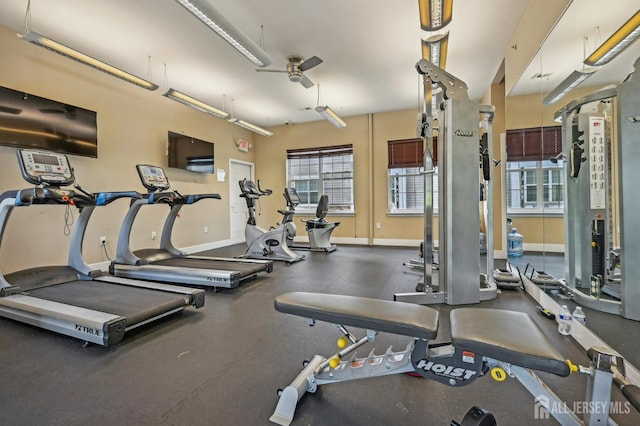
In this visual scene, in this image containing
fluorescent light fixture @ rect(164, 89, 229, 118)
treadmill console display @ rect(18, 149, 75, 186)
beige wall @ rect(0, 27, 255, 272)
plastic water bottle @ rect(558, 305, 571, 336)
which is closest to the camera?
plastic water bottle @ rect(558, 305, 571, 336)

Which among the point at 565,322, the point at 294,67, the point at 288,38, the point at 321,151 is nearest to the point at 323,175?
the point at 321,151

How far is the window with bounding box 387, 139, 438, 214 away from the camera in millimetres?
6680

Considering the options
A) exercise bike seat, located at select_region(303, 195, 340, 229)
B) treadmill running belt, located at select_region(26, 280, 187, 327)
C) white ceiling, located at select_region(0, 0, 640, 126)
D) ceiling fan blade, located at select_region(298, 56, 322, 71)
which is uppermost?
white ceiling, located at select_region(0, 0, 640, 126)

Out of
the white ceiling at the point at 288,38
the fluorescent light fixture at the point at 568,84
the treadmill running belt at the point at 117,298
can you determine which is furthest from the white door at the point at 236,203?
the fluorescent light fixture at the point at 568,84

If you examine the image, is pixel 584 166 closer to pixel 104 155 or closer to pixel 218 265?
pixel 218 265

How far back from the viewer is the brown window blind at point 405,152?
662 centimetres

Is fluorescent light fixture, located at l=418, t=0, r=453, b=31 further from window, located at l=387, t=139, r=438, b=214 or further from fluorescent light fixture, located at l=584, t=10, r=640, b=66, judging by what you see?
window, located at l=387, t=139, r=438, b=214

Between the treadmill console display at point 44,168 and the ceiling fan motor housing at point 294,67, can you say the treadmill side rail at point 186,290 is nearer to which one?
the treadmill console display at point 44,168

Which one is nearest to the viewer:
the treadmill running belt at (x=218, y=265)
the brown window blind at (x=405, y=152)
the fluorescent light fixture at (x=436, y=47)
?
the fluorescent light fixture at (x=436, y=47)

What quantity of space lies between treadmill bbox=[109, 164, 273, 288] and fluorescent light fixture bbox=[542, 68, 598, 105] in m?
3.90

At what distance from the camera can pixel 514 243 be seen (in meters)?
4.23

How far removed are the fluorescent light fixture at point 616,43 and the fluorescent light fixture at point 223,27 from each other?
10.5 ft

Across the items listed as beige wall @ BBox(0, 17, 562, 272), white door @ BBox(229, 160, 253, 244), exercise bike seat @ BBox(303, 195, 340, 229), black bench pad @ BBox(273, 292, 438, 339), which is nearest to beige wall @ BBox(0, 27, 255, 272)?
beige wall @ BBox(0, 17, 562, 272)

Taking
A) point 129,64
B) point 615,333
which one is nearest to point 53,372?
point 615,333
